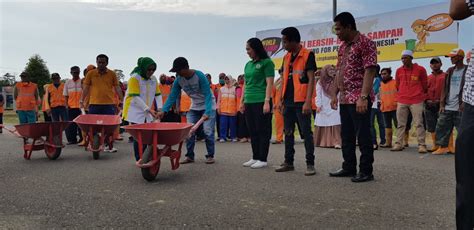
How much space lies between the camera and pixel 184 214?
145 inches

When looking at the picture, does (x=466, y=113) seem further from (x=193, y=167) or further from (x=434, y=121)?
(x=434, y=121)

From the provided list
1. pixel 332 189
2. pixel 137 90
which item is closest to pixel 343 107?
pixel 332 189

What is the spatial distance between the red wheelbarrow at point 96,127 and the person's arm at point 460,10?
635 centimetres

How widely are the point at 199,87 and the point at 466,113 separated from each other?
4.95 m

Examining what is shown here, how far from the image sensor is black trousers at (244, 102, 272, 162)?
621 cm

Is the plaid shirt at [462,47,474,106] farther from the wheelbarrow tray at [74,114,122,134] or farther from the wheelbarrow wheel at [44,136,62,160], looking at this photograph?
the wheelbarrow wheel at [44,136,62,160]

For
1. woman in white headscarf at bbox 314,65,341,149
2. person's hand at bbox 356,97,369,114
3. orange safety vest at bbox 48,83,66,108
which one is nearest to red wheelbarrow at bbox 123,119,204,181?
person's hand at bbox 356,97,369,114

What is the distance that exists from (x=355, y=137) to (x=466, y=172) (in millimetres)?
3441

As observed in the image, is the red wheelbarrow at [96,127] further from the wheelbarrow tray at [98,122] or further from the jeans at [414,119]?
the jeans at [414,119]

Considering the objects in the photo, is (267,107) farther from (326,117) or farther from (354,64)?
(326,117)

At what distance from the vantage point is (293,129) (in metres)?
5.83

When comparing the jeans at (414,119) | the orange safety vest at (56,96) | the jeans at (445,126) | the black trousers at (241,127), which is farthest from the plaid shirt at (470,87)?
the orange safety vest at (56,96)

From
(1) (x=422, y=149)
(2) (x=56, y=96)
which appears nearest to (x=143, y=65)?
(2) (x=56, y=96)

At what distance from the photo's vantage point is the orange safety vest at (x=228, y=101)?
1145 centimetres
